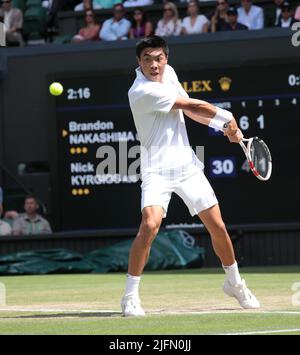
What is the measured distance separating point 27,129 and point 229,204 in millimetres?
3965

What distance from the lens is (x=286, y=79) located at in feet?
53.5

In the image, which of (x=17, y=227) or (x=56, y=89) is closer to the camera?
(x=56, y=89)

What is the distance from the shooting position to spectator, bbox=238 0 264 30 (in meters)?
17.6

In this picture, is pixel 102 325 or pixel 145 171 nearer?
pixel 102 325

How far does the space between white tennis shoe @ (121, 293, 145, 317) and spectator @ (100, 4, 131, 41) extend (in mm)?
10541

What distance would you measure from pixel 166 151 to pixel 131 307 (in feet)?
4.36

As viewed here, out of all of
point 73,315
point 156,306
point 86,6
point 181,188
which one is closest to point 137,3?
Answer: point 86,6

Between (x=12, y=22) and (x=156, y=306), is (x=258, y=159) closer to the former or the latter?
(x=156, y=306)

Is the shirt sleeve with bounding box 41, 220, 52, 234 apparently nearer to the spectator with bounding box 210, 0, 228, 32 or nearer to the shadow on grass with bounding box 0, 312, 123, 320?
the spectator with bounding box 210, 0, 228, 32

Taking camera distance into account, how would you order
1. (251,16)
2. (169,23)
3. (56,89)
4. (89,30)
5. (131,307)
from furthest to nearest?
1. (89,30)
2. (169,23)
3. (251,16)
4. (56,89)
5. (131,307)

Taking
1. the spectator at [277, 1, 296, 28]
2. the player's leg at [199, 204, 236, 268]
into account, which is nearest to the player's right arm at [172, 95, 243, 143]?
the player's leg at [199, 204, 236, 268]

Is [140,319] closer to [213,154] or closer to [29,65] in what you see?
[213,154]

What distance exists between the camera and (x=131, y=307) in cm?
831
